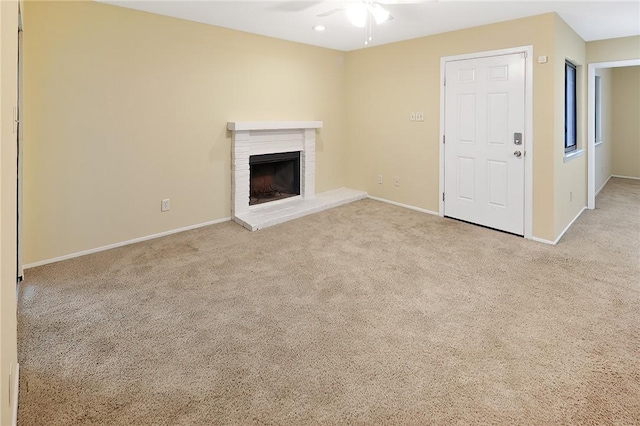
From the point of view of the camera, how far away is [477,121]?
4.56 metres

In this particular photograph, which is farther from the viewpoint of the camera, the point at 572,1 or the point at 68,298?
the point at 572,1

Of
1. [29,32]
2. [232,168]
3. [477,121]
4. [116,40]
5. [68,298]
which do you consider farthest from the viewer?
[232,168]

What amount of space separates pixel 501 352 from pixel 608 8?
359cm

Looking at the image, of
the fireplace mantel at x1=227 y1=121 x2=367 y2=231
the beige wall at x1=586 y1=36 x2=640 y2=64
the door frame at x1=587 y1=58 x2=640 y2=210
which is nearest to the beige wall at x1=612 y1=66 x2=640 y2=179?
the door frame at x1=587 y1=58 x2=640 y2=210

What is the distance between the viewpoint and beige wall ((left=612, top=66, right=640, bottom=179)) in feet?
24.6

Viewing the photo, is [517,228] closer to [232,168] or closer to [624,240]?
[624,240]

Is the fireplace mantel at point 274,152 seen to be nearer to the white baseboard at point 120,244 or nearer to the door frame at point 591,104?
the white baseboard at point 120,244

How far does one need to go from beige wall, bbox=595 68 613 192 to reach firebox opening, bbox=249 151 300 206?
5.08 meters

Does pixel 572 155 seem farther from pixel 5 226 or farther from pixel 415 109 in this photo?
pixel 5 226

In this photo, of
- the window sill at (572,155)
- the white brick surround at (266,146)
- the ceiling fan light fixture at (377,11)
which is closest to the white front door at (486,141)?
the window sill at (572,155)

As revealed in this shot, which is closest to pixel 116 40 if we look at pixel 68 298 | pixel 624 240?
pixel 68 298

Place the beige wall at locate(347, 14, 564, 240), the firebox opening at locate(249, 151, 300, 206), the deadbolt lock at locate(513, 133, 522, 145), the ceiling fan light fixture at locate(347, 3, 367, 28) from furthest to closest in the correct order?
the firebox opening at locate(249, 151, 300, 206)
the deadbolt lock at locate(513, 133, 522, 145)
the beige wall at locate(347, 14, 564, 240)
the ceiling fan light fixture at locate(347, 3, 367, 28)

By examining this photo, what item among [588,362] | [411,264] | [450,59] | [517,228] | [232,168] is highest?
[450,59]

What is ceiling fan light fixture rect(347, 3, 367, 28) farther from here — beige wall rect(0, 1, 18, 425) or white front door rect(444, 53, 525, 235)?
beige wall rect(0, 1, 18, 425)
